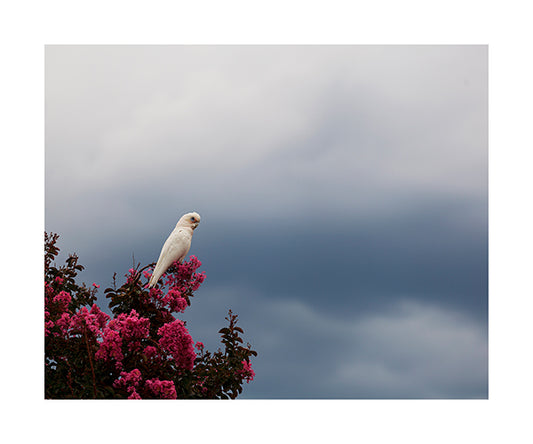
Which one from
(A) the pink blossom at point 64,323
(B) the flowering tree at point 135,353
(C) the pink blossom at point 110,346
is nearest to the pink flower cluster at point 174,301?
(B) the flowering tree at point 135,353

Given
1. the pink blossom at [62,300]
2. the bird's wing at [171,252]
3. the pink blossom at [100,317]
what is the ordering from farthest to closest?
the bird's wing at [171,252] → the pink blossom at [62,300] → the pink blossom at [100,317]

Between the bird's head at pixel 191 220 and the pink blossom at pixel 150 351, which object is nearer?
the pink blossom at pixel 150 351

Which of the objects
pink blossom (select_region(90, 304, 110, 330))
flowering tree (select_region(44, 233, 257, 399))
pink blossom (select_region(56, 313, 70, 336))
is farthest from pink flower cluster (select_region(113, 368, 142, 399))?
pink blossom (select_region(56, 313, 70, 336))

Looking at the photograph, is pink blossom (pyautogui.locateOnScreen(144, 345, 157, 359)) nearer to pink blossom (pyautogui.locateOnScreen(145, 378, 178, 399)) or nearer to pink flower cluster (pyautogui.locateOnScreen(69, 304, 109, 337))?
pink blossom (pyautogui.locateOnScreen(145, 378, 178, 399))

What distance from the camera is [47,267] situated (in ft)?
13.8

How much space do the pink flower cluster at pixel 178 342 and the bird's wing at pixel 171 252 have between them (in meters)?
0.87

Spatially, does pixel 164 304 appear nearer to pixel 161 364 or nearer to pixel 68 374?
pixel 161 364

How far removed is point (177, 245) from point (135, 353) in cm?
121

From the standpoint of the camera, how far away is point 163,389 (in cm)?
298

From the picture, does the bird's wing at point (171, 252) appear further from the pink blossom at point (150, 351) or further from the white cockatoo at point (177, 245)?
the pink blossom at point (150, 351)

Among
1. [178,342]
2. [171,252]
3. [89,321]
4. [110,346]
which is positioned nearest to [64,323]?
[89,321]

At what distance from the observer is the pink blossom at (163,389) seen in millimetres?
2975
